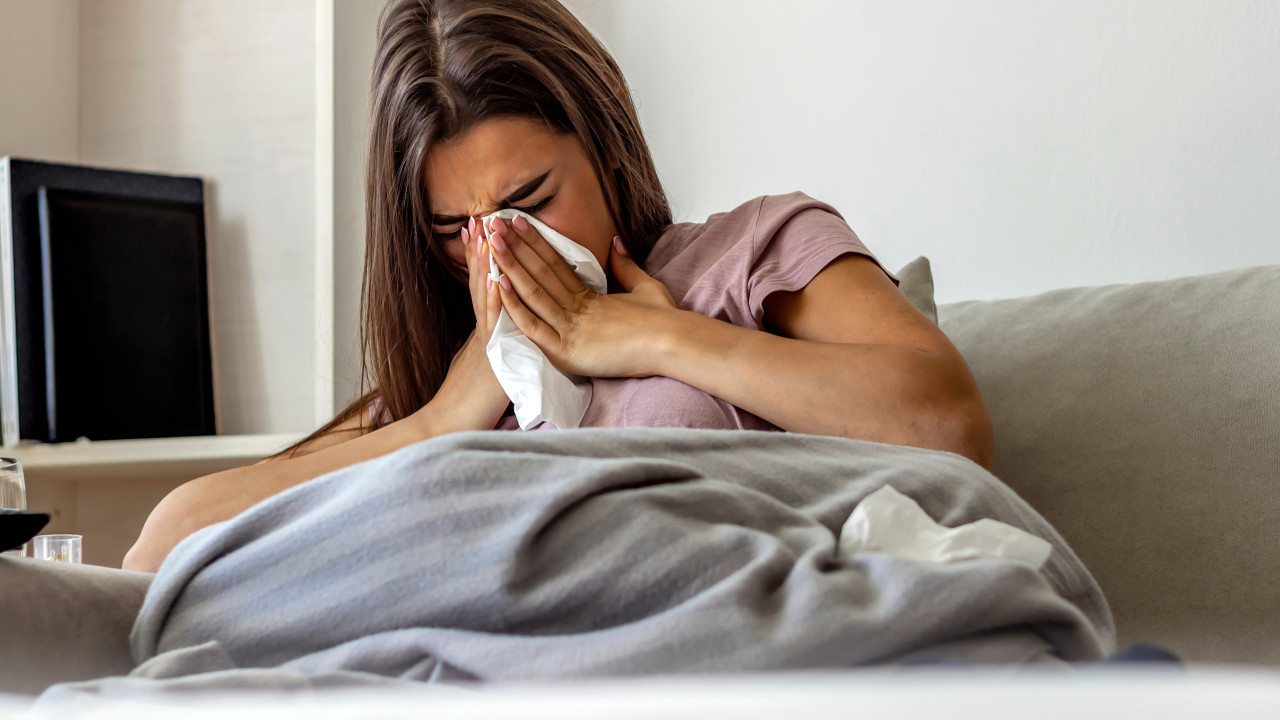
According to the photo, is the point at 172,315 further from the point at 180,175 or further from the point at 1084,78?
the point at 1084,78

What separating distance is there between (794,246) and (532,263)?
0.25 m

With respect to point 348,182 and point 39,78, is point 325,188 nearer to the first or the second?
point 348,182

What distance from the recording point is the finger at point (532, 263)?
3.18 ft

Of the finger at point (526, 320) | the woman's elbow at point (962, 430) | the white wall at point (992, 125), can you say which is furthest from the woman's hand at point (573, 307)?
the white wall at point (992, 125)

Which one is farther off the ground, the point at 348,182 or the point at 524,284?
the point at 348,182

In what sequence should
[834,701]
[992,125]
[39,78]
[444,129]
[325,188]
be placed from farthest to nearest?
1. [39,78]
2. [325,188]
3. [992,125]
4. [444,129]
5. [834,701]

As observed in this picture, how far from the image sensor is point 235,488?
36.5 inches

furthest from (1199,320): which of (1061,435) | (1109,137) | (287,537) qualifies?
(287,537)

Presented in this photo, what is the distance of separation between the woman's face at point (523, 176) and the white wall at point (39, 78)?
1117mm

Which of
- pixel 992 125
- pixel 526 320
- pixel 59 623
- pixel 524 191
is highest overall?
pixel 992 125

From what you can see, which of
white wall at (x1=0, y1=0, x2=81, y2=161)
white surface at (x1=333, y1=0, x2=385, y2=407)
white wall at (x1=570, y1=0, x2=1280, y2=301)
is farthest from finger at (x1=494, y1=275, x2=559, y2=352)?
white wall at (x1=0, y1=0, x2=81, y2=161)

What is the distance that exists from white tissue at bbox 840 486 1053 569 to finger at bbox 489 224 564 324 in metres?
0.54

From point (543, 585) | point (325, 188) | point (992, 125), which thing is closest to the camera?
point (543, 585)

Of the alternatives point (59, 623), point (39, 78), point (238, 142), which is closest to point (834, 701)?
point (59, 623)
